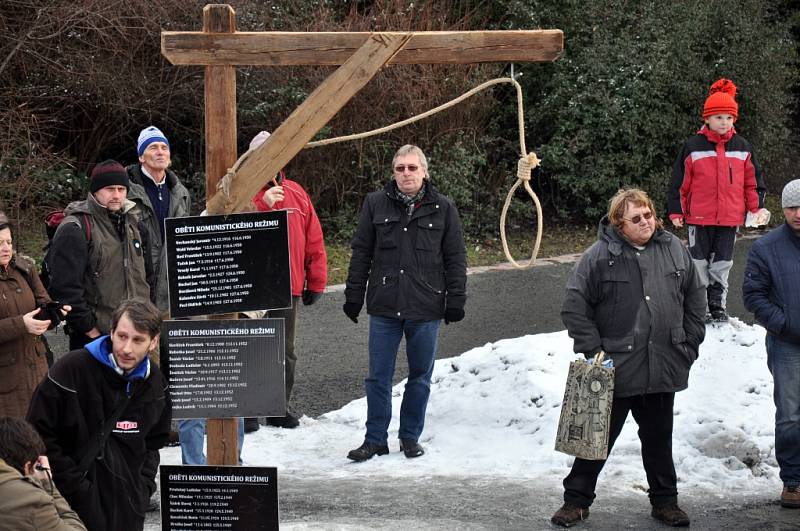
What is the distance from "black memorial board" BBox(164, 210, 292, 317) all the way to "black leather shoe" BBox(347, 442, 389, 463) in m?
2.46

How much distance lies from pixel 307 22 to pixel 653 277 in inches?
375

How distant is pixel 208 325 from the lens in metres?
4.92

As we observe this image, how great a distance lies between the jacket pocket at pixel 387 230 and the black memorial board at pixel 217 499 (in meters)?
2.50

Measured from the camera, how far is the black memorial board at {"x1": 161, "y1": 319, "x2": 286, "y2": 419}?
4914 mm

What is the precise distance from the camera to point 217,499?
494cm

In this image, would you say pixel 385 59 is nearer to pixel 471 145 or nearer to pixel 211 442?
pixel 211 442

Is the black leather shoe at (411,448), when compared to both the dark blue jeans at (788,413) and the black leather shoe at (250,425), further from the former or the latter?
the dark blue jeans at (788,413)

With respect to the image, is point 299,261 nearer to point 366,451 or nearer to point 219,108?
point 366,451

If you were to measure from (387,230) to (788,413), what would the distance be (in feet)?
8.59

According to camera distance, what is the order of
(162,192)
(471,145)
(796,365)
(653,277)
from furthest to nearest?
(471,145) → (162,192) → (796,365) → (653,277)

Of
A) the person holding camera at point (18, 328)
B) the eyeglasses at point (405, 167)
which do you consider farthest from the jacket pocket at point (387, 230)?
the person holding camera at point (18, 328)

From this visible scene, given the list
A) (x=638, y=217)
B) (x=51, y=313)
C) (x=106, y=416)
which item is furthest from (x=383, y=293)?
(x=106, y=416)

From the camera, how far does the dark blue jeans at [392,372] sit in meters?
7.16

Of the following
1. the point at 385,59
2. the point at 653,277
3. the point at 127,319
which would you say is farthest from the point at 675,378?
the point at 127,319
